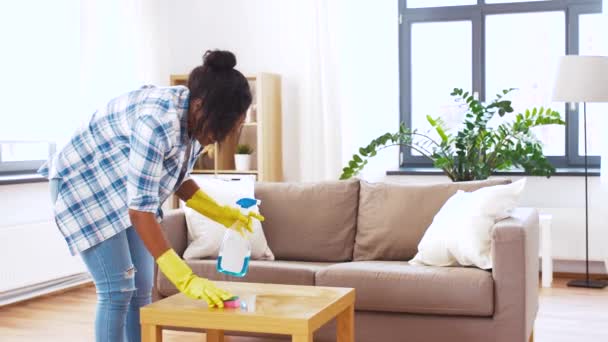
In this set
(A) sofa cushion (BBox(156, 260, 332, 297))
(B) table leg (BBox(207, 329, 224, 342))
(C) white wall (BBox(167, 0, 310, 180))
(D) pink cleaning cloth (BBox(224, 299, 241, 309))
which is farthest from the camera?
(C) white wall (BBox(167, 0, 310, 180))

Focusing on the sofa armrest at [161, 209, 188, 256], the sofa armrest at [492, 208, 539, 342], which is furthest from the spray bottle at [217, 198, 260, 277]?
the sofa armrest at [161, 209, 188, 256]

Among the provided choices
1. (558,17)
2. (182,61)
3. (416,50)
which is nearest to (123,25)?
(182,61)

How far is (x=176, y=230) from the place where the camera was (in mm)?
3809

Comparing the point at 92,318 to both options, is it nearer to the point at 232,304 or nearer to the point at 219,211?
the point at 219,211

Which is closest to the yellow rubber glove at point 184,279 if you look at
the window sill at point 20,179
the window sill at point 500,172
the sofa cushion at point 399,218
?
the sofa cushion at point 399,218

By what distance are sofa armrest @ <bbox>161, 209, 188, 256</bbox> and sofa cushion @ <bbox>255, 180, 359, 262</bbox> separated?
0.38 meters

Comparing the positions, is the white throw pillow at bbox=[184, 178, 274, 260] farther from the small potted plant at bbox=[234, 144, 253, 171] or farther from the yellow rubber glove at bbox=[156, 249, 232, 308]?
the small potted plant at bbox=[234, 144, 253, 171]

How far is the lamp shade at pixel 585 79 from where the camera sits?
473 centimetres

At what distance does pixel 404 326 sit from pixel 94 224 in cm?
147

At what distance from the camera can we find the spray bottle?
2617 millimetres

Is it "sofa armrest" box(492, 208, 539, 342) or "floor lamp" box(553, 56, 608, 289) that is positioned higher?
"floor lamp" box(553, 56, 608, 289)

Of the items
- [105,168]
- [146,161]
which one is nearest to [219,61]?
[146,161]

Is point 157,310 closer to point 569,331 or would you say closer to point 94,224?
point 94,224

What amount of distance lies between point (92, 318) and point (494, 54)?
322 cm
